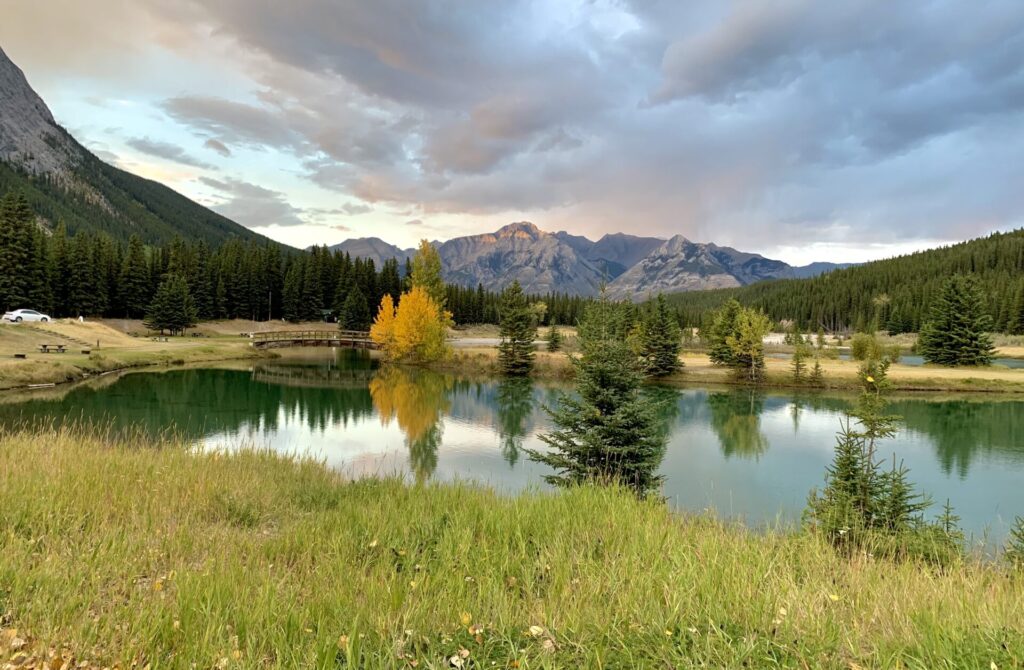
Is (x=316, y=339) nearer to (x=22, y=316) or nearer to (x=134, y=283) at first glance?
(x=134, y=283)

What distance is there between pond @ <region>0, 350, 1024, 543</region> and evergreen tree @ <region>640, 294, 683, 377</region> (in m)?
6.58

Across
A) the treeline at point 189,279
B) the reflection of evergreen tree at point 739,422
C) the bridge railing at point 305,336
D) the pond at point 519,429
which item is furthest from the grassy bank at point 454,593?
the treeline at point 189,279

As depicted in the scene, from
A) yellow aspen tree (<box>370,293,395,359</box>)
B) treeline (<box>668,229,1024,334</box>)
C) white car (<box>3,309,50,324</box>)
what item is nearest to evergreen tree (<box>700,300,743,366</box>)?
yellow aspen tree (<box>370,293,395,359</box>)

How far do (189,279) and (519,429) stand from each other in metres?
82.7

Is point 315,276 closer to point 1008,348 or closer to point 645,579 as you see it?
point 645,579

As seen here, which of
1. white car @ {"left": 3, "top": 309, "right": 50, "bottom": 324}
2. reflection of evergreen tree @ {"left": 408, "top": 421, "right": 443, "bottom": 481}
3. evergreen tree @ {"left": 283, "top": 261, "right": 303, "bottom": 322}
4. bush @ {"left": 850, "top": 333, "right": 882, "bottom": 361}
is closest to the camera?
reflection of evergreen tree @ {"left": 408, "top": 421, "right": 443, "bottom": 481}

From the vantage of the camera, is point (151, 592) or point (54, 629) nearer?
point (54, 629)

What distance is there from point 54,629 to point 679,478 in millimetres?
20137

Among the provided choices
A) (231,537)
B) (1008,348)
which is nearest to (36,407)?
(231,537)

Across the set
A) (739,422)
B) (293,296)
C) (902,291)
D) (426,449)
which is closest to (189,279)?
(293,296)

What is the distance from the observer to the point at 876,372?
12.5 meters

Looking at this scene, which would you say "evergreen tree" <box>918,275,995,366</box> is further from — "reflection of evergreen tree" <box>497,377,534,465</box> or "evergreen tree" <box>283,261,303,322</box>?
"evergreen tree" <box>283,261,303,322</box>

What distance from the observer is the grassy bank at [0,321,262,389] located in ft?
115

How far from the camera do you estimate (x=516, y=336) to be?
55781 millimetres
